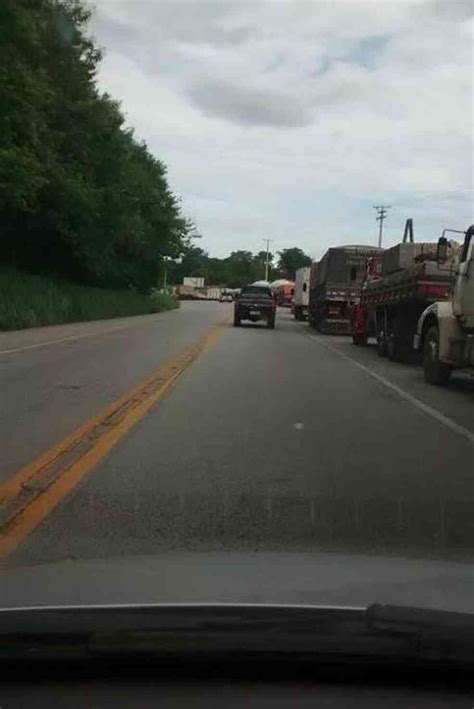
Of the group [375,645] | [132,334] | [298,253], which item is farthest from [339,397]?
[298,253]

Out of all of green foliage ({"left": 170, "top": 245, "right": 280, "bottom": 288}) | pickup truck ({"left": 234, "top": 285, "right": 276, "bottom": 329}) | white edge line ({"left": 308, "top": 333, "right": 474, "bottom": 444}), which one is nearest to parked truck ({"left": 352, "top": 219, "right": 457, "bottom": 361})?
white edge line ({"left": 308, "top": 333, "right": 474, "bottom": 444})

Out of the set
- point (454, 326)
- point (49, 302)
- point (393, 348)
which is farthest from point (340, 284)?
point (454, 326)

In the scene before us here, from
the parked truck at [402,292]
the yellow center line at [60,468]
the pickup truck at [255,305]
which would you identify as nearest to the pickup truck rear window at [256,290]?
the pickup truck at [255,305]

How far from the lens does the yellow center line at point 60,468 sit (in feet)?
22.8

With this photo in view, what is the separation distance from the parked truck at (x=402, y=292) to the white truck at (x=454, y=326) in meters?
0.69

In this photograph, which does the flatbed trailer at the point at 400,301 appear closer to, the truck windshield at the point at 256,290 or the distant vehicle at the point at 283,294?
the truck windshield at the point at 256,290

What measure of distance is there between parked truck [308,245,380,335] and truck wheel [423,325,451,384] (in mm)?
18582

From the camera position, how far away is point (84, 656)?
319 cm

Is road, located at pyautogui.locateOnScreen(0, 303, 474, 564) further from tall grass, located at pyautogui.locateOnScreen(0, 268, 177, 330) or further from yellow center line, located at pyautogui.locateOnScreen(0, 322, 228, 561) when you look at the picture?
tall grass, located at pyautogui.locateOnScreen(0, 268, 177, 330)

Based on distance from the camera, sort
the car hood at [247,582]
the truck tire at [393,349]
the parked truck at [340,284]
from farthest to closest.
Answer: the parked truck at [340,284] < the truck tire at [393,349] < the car hood at [247,582]

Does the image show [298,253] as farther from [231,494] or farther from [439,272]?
[231,494]

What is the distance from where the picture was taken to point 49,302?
139 feet

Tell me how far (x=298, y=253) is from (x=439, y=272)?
164m

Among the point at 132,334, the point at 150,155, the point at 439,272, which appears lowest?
the point at 132,334
